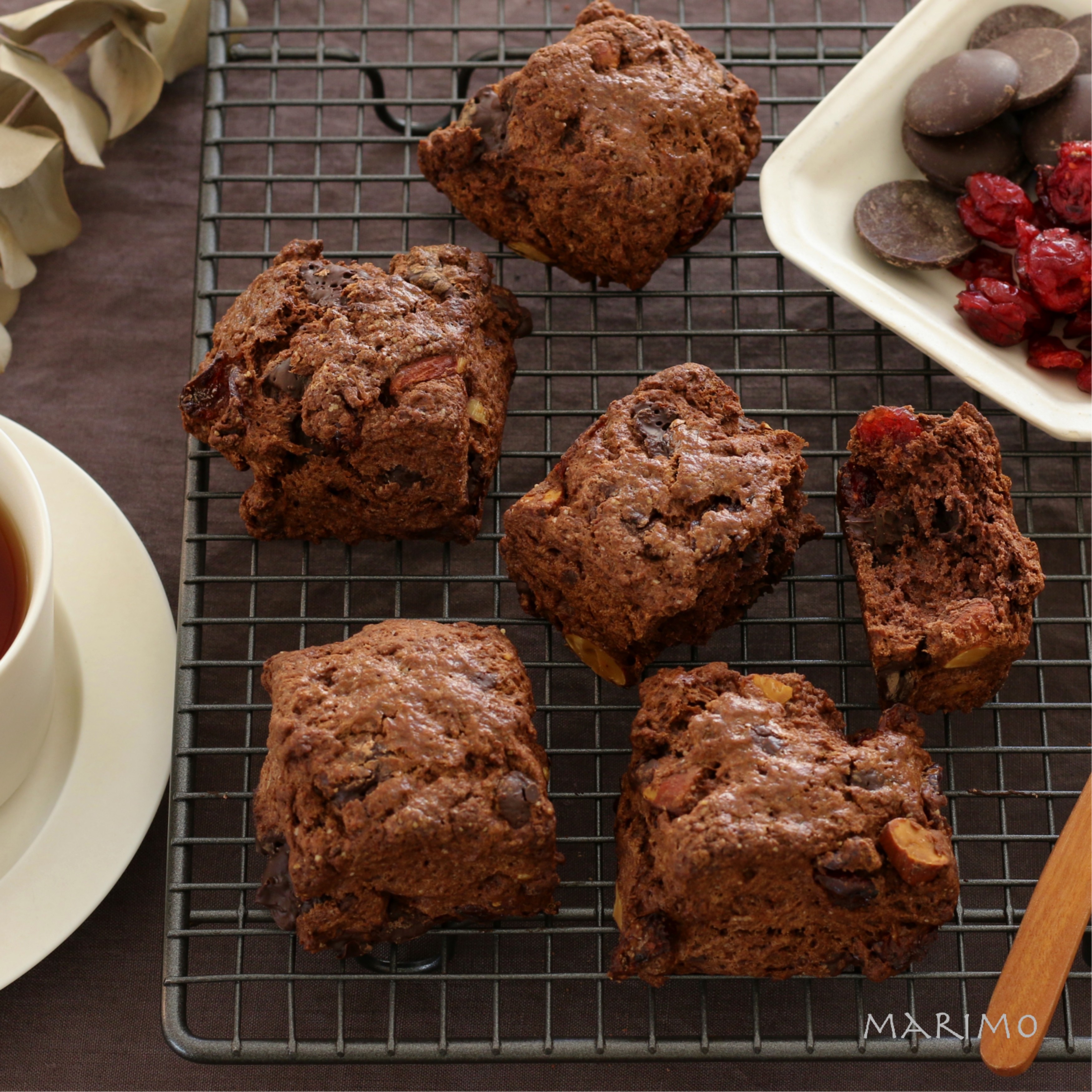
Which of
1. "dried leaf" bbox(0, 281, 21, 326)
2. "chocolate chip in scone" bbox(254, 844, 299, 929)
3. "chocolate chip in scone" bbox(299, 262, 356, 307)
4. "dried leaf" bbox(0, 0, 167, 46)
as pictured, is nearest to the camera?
"chocolate chip in scone" bbox(254, 844, 299, 929)

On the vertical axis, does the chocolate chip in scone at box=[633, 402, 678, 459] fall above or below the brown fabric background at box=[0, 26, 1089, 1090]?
above

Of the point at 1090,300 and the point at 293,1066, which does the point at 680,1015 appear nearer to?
the point at 293,1066

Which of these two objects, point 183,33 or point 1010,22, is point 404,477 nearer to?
point 183,33

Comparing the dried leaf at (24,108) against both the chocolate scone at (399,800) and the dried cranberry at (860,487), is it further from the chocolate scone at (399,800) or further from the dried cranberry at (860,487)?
the dried cranberry at (860,487)

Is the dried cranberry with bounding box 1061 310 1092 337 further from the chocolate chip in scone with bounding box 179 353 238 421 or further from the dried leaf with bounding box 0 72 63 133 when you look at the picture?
the dried leaf with bounding box 0 72 63 133

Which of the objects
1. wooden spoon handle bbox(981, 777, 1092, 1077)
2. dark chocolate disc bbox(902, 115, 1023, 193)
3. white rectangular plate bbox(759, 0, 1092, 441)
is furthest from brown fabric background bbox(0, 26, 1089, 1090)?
dark chocolate disc bbox(902, 115, 1023, 193)

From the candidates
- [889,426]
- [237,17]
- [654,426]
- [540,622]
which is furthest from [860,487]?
[237,17]

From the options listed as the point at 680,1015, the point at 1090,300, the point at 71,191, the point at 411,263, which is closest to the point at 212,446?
the point at 411,263
